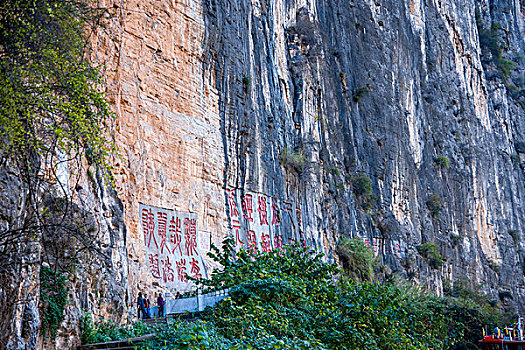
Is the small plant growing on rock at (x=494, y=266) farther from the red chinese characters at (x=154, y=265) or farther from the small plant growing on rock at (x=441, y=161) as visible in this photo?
the red chinese characters at (x=154, y=265)

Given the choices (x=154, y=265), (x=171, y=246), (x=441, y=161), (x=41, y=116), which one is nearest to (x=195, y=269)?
(x=171, y=246)

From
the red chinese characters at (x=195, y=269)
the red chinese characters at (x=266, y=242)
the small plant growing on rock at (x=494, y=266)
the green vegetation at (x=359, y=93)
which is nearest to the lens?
the red chinese characters at (x=195, y=269)

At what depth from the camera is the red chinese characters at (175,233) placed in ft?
49.8

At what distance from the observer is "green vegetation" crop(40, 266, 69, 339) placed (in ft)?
27.0

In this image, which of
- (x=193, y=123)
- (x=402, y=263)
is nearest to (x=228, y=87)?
(x=193, y=123)

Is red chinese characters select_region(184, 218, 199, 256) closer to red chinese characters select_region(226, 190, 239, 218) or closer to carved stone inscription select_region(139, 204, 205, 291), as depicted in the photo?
carved stone inscription select_region(139, 204, 205, 291)

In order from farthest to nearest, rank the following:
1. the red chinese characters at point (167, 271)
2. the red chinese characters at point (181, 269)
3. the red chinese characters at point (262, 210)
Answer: the red chinese characters at point (262, 210), the red chinese characters at point (181, 269), the red chinese characters at point (167, 271)

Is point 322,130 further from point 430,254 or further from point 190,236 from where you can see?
point 190,236

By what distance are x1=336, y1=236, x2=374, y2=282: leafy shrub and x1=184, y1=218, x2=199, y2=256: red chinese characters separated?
8.99m

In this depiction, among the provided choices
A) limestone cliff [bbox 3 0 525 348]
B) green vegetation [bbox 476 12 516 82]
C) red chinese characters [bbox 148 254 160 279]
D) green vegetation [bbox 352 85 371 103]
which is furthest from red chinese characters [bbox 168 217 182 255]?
green vegetation [bbox 476 12 516 82]

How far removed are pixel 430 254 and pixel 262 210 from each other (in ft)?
49.4

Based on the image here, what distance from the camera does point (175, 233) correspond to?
1530cm

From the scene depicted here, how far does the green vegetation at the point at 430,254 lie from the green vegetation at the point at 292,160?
11727mm

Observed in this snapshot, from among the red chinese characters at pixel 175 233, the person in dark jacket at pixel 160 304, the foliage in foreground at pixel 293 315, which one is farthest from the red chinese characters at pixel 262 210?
the foliage in foreground at pixel 293 315
